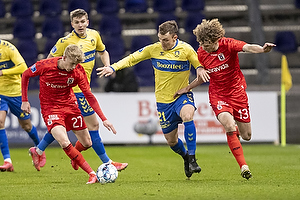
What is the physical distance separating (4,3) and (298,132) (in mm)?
10765

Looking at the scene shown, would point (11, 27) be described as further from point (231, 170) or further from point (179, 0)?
point (231, 170)

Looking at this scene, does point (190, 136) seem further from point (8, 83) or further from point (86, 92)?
point (8, 83)

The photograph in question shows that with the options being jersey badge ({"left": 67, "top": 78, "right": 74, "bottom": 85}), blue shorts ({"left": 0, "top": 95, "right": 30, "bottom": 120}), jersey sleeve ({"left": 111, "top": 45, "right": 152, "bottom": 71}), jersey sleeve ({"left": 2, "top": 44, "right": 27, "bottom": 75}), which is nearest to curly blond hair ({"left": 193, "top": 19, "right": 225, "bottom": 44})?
jersey sleeve ({"left": 111, "top": 45, "right": 152, "bottom": 71})

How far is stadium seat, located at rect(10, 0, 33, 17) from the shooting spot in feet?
60.7

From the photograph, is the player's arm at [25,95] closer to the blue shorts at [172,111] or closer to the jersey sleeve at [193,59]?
the blue shorts at [172,111]

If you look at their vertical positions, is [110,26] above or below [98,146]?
above

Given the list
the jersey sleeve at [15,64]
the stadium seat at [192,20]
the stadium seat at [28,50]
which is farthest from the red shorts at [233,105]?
the stadium seat at [28,50]

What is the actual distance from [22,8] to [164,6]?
14.9 feet

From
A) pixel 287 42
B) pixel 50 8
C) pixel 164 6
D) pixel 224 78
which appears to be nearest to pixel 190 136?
pixel 224 78

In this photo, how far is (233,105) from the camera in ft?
24.1

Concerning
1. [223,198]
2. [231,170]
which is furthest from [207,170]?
[223,198]

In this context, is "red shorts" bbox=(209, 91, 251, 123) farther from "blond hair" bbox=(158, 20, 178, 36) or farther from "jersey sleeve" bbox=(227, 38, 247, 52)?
"blond hair" bbox=(158, 20, 178, 36)

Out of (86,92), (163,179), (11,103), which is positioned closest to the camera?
(86,92)

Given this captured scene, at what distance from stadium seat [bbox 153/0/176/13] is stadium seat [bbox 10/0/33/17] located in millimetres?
4007
